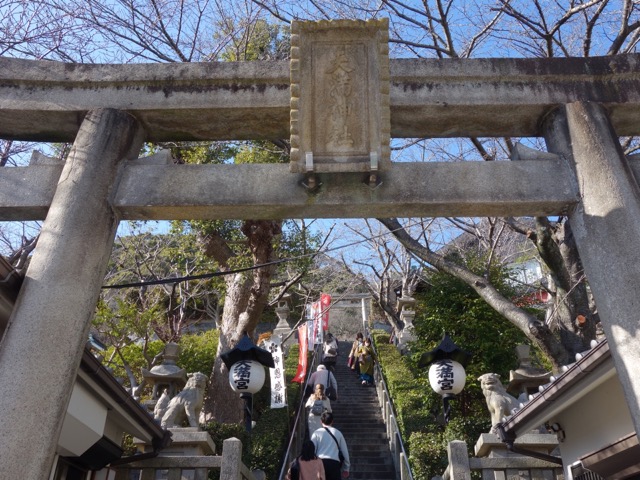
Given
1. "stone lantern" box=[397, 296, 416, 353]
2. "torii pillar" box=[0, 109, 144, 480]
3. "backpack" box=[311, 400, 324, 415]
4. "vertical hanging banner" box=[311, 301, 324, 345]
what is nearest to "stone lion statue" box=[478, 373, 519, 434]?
"backpack" box=[311, 400, 324, 415]

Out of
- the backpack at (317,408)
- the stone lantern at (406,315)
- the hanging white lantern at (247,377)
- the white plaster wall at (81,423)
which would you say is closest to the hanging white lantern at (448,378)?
the hanging white lantern at (247,377)

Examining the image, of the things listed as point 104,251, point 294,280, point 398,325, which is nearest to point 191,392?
point 104,251

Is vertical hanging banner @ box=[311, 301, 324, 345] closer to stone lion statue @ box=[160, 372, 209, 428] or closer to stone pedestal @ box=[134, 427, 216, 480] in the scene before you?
stone lion statue @ box=[160, 372, 209, 428]

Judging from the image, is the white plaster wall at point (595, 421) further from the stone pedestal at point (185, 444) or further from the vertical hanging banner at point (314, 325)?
the vertical hanging banner at point (314, 325)

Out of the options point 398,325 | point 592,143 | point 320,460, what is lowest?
point 320,460

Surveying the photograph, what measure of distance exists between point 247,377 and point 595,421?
4694 millimetres

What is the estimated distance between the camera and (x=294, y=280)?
16719 millimetres

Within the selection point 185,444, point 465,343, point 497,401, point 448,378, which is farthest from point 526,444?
point 465,343

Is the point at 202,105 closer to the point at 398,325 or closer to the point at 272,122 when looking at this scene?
the point at 272,122

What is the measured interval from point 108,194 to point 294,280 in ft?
38.5

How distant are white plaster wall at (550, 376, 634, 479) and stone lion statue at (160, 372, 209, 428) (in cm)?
538

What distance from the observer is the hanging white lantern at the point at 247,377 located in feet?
27.6

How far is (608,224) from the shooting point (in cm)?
472

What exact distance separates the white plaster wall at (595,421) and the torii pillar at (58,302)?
18.2 feet
